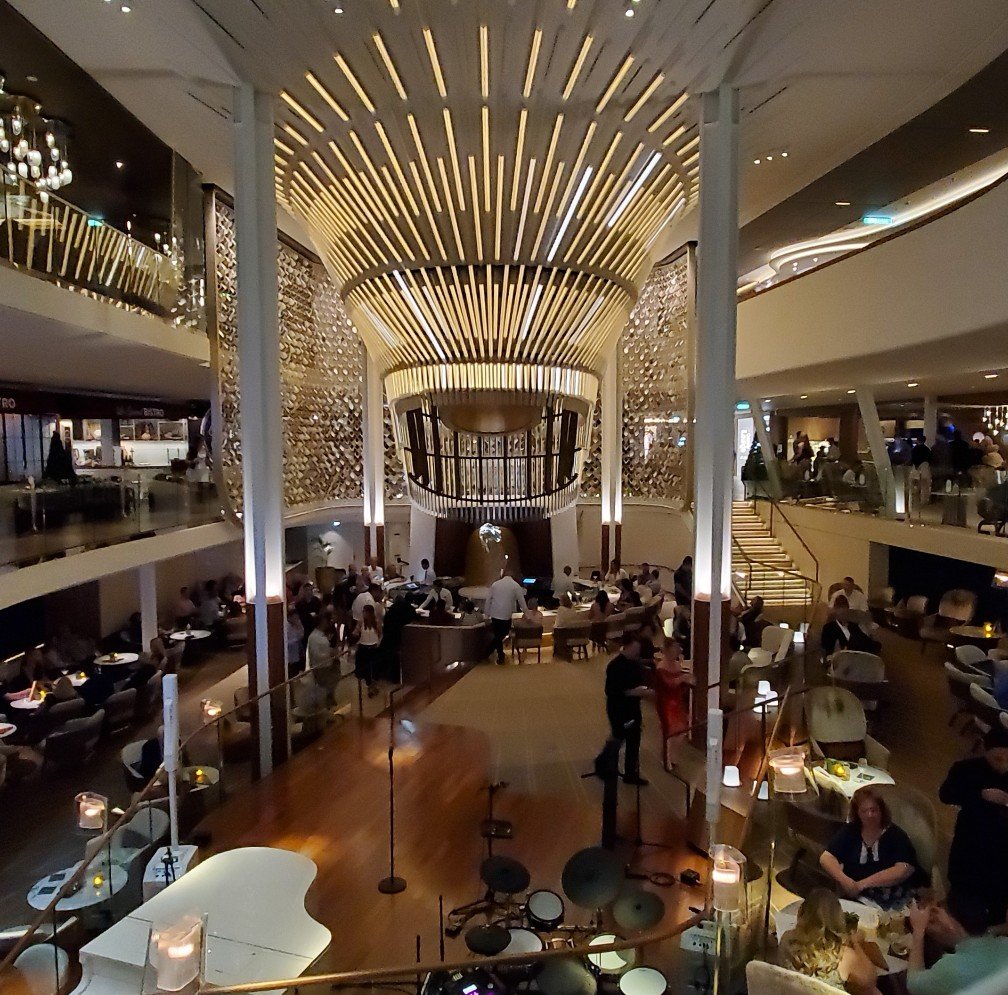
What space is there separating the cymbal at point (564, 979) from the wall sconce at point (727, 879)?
0.63 meters

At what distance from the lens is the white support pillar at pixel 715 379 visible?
6578 mm

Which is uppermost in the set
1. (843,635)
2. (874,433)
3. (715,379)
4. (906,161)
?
(906,161)

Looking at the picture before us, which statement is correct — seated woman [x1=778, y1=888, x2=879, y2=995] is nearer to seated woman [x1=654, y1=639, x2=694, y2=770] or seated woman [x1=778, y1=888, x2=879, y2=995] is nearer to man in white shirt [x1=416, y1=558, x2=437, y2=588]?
seated woman [x1=654, y1=639, x2=694, y2=770]

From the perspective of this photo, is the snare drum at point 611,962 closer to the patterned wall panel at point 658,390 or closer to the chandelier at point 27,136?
the chandelier at point 27,136

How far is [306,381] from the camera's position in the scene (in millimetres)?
13117

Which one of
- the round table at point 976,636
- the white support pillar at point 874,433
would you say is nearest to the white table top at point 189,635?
the round table at point 976,636

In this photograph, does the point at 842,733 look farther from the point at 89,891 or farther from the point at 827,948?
the point at 89,891

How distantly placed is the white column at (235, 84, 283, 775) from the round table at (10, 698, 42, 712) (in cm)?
302

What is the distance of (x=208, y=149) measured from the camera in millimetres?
8453

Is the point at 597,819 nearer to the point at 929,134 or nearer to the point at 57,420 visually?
the point at 929,134

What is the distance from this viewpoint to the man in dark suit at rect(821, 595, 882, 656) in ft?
26.4

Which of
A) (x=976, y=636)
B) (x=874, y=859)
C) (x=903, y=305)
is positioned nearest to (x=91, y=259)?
(x=874, y=859)

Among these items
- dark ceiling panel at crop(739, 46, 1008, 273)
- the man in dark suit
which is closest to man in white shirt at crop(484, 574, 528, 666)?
the man in dark suit

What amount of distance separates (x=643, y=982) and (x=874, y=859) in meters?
1.21
